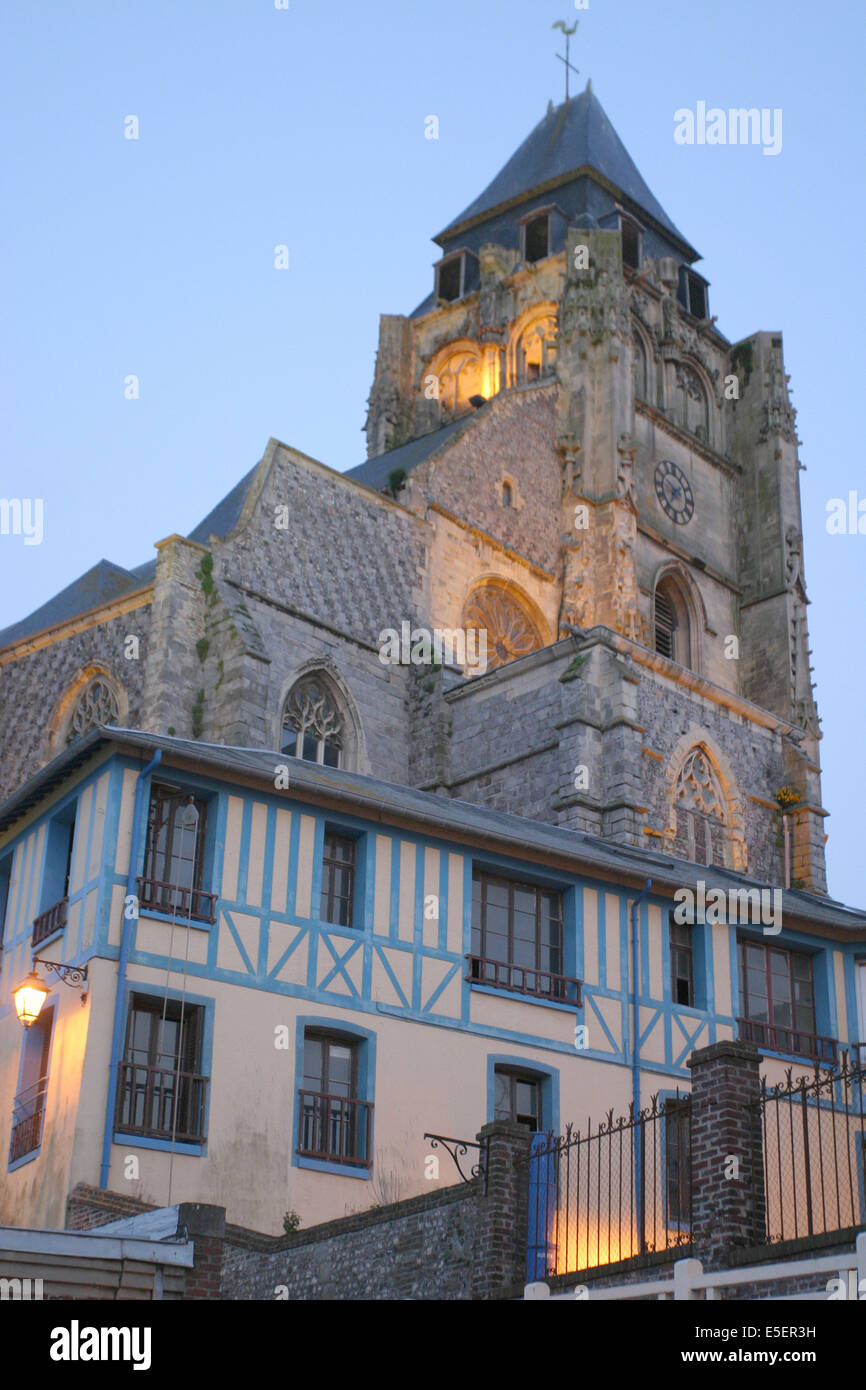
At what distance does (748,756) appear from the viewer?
3362 cm

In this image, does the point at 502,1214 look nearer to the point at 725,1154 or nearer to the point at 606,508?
the point at 725,1154

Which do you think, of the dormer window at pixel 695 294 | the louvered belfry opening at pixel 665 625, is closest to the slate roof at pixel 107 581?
the louvered belfry opening at pixel 665 625

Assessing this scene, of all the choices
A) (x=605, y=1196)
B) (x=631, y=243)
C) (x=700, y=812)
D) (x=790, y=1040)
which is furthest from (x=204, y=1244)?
(x=631, y=243)

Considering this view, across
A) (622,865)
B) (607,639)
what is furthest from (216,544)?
(622,865)

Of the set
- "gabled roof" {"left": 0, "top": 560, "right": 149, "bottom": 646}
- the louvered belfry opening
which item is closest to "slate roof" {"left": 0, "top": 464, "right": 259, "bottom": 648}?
"gabled roof" {"left": 0, "top": 560, "right": 149, "bottom": 646}

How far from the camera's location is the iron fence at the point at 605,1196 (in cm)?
1305

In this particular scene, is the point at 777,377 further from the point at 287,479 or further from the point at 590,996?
the point at 590,996

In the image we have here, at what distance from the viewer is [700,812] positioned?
104ft

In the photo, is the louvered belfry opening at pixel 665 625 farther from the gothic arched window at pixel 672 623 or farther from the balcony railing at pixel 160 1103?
the balcony railing at pixel 160 1103

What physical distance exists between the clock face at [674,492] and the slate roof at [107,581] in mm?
12570

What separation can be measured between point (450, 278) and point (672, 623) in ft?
44.6

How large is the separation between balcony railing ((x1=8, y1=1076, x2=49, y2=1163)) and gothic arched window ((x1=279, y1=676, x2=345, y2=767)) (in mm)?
12764

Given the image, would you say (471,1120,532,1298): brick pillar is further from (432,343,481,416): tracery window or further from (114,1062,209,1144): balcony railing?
(432,343,481,416): tracery window
